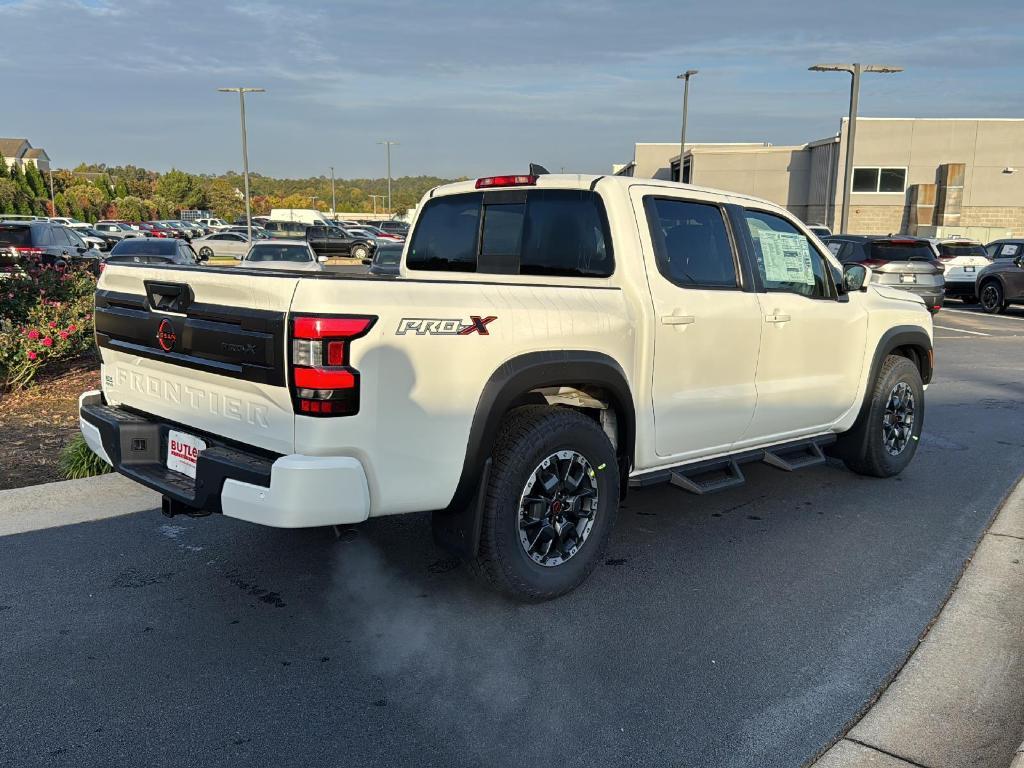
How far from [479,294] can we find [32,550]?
9.48ft

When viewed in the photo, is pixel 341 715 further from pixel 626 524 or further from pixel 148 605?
pixel 626 524

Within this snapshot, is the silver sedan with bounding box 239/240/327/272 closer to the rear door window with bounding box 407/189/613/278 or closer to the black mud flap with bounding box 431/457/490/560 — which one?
the rear door window with bounding box 407/189/613/278

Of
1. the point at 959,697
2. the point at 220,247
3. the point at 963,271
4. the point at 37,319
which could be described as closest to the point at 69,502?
the point at 37,319

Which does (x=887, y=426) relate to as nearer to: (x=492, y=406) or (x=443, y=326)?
(x=492, y=406)

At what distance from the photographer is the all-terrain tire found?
607 centimetres

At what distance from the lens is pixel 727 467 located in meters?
5.03

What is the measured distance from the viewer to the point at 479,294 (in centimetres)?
363

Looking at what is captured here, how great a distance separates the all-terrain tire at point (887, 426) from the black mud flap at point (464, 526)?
344cm

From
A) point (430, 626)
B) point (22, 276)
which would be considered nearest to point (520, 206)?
point (430, 626)

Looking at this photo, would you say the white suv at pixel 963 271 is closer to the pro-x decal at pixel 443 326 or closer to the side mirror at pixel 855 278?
the side mirror at pixel 855 278

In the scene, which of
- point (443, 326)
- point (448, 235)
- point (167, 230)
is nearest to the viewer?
point (443, 326)

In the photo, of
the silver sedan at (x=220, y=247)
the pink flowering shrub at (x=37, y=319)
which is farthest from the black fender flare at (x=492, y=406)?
the silver sedan at (x=220, y=247)

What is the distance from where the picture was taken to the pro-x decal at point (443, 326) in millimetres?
3344

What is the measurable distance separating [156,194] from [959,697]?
4997 inches
